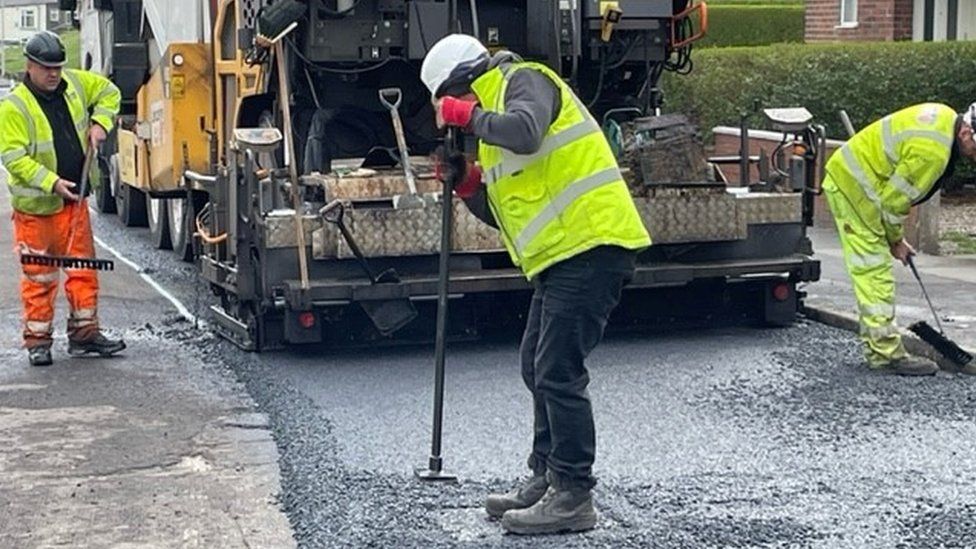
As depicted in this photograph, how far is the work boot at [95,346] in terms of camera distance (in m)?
10.2

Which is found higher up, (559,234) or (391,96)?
(391,96)

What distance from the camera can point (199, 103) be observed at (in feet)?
41.2

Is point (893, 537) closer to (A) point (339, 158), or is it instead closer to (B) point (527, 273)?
(B) point (527, 273)

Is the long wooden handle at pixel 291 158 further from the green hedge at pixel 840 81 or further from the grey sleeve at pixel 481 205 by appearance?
the green hedge at pixel 840 81

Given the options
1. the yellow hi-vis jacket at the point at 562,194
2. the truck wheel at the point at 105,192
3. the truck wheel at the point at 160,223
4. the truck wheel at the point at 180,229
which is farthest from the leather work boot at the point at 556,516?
the truck wheel at the point at 105,192

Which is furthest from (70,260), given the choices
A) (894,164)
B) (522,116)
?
(522,116)

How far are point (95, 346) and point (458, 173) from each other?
423cm

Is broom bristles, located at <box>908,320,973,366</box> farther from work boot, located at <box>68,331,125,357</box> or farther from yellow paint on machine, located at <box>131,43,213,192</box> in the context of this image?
yellow paint on machine, located at <box>131,43,213,192</box>

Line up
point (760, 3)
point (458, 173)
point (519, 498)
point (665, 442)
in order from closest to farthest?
point (519, 498), point (458, 173), point (665, 442), point (760, 3)

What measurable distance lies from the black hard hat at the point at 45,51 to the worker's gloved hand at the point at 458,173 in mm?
4124

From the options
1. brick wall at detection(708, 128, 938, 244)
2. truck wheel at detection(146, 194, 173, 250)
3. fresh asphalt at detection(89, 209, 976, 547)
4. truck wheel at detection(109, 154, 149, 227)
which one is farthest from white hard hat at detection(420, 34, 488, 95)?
truck wheel at detection(109, 154, 149, 227)

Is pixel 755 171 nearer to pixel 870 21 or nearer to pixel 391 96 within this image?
pixel 391 96

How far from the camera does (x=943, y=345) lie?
30.1ft

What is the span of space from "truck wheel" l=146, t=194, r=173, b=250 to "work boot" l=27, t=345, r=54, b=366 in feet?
17.0
